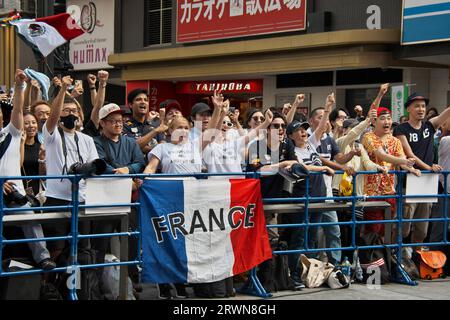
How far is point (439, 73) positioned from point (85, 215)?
46.6 ft

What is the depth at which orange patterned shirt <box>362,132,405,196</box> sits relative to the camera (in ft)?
31.9

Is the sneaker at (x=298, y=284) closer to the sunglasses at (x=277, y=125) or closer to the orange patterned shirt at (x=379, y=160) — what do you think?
the orange patterned shirt at (x=379, y=160)

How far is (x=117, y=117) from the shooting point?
810 centimetres

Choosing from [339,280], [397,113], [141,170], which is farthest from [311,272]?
[397,113]

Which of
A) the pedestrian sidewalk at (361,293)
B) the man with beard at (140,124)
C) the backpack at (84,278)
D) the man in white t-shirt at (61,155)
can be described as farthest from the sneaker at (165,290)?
the man with beard at (140,124)

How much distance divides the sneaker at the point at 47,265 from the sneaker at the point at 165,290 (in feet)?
4.63

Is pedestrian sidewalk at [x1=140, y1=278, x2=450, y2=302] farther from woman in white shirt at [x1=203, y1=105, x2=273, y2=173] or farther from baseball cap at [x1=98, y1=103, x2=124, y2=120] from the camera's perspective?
baseball cap at [x1=98, y1=103, x2=124, y2=120]

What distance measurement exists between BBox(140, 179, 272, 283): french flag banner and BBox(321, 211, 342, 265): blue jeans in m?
1.06

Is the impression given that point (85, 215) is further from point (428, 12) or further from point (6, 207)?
point (428, 12)

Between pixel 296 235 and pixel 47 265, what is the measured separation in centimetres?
317

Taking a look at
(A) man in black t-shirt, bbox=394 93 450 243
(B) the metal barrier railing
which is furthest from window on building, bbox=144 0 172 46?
(B) the metal barrier railing

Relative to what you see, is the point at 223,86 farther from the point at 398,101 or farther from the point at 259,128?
the point at 259,128

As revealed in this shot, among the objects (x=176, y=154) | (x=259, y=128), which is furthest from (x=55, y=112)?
(x=259, y=128)

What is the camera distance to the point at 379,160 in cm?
980
